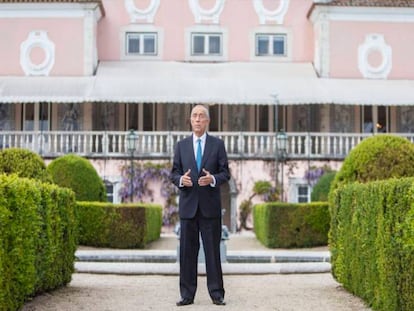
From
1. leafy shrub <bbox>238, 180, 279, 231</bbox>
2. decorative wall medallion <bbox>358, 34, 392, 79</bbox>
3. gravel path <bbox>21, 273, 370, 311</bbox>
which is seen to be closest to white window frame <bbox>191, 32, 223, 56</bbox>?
decorative wall medallion <bbox>358, 34, 392, 79</bbox>

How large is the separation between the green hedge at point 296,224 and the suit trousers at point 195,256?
1220 centimetres

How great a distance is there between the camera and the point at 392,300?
7441 millimetres

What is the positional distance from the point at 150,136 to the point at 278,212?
348 inches

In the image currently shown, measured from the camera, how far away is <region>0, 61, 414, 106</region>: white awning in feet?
92.9

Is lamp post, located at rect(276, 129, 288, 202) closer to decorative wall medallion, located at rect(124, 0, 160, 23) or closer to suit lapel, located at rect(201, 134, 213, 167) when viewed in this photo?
decorative wall medallion, located at rect(124, 0, 160, 23)

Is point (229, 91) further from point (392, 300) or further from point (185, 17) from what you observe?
point (392, 300)

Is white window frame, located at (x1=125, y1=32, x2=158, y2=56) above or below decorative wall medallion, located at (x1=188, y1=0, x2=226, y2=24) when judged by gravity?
below

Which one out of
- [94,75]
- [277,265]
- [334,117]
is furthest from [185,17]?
[277,265]

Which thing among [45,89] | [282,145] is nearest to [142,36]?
[45,89]

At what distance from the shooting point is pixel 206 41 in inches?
1275

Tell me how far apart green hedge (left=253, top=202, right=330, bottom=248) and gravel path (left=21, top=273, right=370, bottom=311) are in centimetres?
821

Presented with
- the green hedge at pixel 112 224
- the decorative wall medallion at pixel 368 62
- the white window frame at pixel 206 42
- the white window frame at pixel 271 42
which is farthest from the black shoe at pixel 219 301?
the white window frame at pixel 271 42

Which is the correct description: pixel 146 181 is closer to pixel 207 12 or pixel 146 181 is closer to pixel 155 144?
pixel 155 144

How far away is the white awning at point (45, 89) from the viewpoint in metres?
28.3
